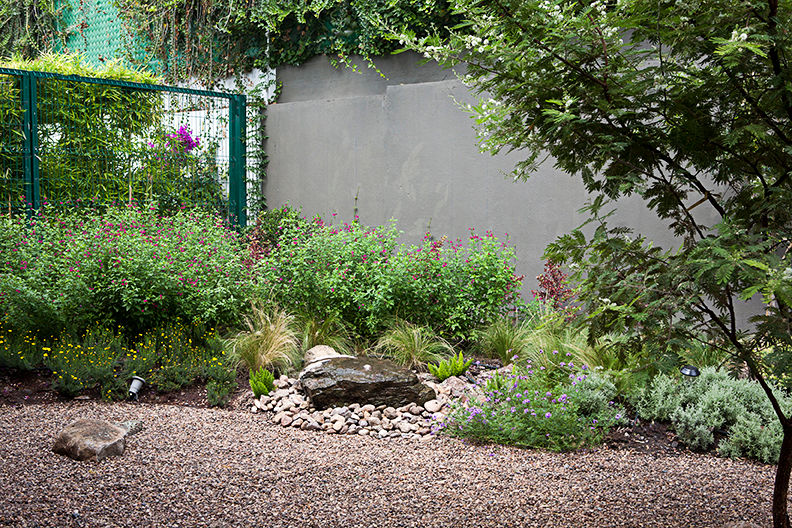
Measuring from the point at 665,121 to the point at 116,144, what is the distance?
280 inches

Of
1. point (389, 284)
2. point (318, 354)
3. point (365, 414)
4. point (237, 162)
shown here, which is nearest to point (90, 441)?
point (365, 414)

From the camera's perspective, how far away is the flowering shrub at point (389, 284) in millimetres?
5691

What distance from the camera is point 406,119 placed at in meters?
7.72

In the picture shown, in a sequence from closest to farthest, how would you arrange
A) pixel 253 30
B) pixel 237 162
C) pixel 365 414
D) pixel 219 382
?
pixel 365 414, pixel 219 382, pixel 237 162, pixel 253 30

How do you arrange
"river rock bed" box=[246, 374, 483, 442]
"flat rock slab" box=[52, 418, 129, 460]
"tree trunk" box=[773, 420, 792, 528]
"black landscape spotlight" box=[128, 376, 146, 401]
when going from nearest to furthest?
"tree trunk" box=[773, 420, 792, 528], "flat rock slab" box=[52, 418, 129, 460], "river rock bed" box=[246, 374, 483, 442], "black landscape spotlight" box=[128, 376, 146, 401]

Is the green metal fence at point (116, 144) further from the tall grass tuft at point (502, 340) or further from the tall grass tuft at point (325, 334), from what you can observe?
the tall grass tuft at point (502, 340)

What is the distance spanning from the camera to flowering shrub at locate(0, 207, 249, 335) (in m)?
5.06

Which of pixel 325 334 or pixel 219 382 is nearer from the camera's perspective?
pixel 219 382

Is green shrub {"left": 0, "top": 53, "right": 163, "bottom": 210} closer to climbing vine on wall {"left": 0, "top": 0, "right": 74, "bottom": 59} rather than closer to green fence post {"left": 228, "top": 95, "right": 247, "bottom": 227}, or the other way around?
green fence post {"left": 228, "top": 95, "right": 247, "bottom": 227}

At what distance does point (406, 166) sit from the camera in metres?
7.76

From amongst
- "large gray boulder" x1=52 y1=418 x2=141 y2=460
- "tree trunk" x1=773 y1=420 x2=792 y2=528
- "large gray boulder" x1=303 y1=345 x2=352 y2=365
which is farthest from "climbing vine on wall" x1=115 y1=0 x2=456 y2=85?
"tree trunk" x1=773 y1=420 x2=792 y2=528

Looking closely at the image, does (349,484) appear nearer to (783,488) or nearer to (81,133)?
(783,488)

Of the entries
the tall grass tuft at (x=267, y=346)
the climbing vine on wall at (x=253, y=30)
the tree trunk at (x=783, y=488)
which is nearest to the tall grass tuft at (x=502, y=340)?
the tall grass tuft at (x=267, y=346)

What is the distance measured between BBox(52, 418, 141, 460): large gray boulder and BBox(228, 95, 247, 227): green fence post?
18.3ft
